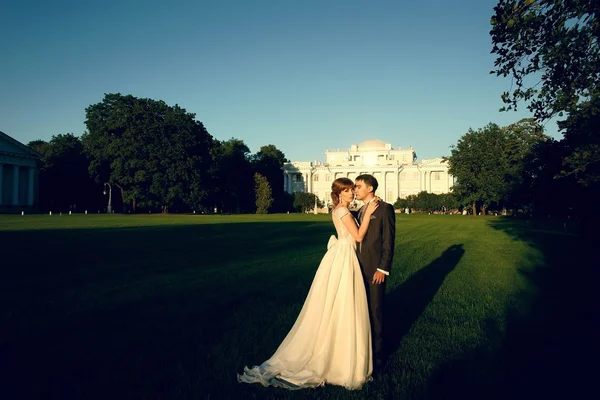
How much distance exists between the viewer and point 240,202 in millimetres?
85188

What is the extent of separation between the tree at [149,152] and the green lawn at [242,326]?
1732 inches

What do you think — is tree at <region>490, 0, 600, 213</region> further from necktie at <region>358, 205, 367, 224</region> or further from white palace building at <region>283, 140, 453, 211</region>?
white palace building at <region>283, 140, 453, 211</region>

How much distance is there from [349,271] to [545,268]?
11.0m

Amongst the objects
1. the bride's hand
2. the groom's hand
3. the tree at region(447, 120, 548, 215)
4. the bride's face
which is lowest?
the groom's hand

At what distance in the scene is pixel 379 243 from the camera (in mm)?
5621

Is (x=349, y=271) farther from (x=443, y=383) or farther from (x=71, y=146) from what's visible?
(x=71, y=146)

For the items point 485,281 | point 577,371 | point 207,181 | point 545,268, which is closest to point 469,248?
point 545,268

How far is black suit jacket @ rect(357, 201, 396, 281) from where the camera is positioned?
551cm

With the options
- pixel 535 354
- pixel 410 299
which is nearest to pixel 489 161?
pixel 410 299

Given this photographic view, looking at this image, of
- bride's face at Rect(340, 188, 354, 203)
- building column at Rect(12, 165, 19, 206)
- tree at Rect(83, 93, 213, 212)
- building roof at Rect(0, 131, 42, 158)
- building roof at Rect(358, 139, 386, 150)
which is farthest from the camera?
building roof at Rect(358, 139, 386, 150)

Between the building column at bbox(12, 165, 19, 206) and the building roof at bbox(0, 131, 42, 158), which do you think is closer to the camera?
the building roof at bbox(0, 131, 42, 158)

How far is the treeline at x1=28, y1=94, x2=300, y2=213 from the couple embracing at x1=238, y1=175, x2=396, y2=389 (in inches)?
2127

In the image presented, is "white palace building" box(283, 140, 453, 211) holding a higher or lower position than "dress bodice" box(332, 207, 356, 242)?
higher

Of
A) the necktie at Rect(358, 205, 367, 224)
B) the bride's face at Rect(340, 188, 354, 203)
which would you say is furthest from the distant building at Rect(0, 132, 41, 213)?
the bride's face at Rect(340, 188, 354, 203)
